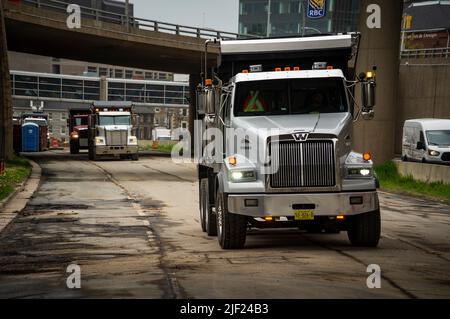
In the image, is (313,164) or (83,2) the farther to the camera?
(83,2)

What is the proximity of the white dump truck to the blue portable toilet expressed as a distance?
65.5 metres

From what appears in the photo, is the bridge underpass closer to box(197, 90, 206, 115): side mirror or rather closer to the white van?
the white van

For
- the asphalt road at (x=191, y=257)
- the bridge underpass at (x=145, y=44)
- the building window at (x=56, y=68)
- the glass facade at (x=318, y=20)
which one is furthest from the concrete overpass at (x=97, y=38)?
the building window at (x=56, y=68)

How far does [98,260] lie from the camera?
1395 centimetres

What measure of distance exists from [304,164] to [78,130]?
61.2 metres

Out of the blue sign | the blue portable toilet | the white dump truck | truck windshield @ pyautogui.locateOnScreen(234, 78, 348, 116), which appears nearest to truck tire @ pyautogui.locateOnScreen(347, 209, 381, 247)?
the white dump truck

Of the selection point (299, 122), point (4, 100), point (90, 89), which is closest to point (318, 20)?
point (90, 89)

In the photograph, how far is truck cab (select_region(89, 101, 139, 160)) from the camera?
60781 millimetres

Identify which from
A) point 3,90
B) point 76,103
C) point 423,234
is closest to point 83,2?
point 76,103

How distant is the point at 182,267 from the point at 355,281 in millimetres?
2627

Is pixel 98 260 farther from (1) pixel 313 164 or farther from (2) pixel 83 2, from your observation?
(2) pixel 83 2

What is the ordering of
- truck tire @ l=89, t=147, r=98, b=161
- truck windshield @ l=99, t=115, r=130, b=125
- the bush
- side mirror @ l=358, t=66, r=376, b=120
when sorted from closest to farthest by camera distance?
side mirror @ l=358, t=66, r=376, b=120 → the bush → truck tire @ l=89, t=147, r=98, b=161 → truck windshield @ l=99, t=115, r=130, b=125

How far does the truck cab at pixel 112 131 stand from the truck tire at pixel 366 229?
45.9 metres

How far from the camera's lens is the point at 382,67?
44.0 m
